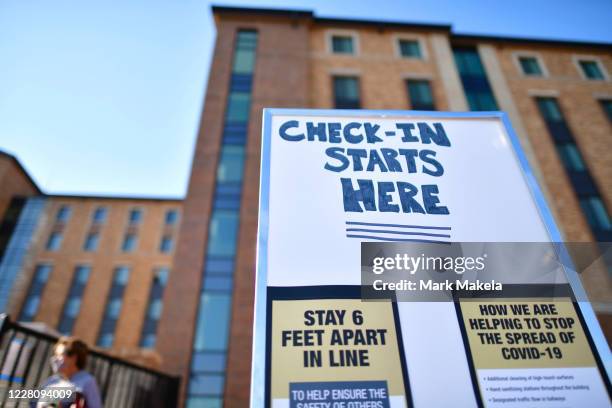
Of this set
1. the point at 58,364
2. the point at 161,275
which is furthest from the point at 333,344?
the point at 161,275

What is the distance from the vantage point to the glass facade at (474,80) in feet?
62.7

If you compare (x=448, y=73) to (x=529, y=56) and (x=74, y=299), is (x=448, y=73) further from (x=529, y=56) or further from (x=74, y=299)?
(x=74, y=299)

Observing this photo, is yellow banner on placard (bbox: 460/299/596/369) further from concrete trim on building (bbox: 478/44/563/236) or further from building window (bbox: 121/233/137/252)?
building window (bbox: 121/233/137/252)

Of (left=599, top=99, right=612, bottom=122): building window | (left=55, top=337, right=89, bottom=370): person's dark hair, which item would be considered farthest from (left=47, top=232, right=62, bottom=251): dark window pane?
(left=599, top=99, right=612, bottom=122): building window

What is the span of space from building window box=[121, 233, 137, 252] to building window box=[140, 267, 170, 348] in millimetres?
3734

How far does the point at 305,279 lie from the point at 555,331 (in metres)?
1.40

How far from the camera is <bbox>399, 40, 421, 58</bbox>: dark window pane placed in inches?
837

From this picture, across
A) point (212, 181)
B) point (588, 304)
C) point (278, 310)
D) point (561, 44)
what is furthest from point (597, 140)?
point (278, 310)

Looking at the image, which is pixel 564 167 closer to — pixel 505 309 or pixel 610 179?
pixel 610 179

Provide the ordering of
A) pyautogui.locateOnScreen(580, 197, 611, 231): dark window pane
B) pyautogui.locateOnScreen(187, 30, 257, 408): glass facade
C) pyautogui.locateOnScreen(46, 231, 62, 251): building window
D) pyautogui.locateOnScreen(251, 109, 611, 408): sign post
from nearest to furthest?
1. pyautogui.locateOnScreen(251, 109, 611, 408): sign post
2. pyautogui.locateOnScreen(187, 30, 257, 408): glass facade
3. pyautogui.locateOnScreen(580, 197, 611, 231): dark window pane
4. pyautogui.locateOnScreen(46, 231, 62, 251): building window

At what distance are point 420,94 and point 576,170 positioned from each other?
Answer: 28.9 ft

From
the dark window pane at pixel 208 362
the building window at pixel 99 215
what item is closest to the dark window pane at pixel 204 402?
the dark window pane at pixel 208 362

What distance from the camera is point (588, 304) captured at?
1.87 meters

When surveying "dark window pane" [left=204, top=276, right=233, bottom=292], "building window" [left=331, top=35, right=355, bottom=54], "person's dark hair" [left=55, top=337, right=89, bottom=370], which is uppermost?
"building window" [left=331, top=35, right=355, bottom=54]
